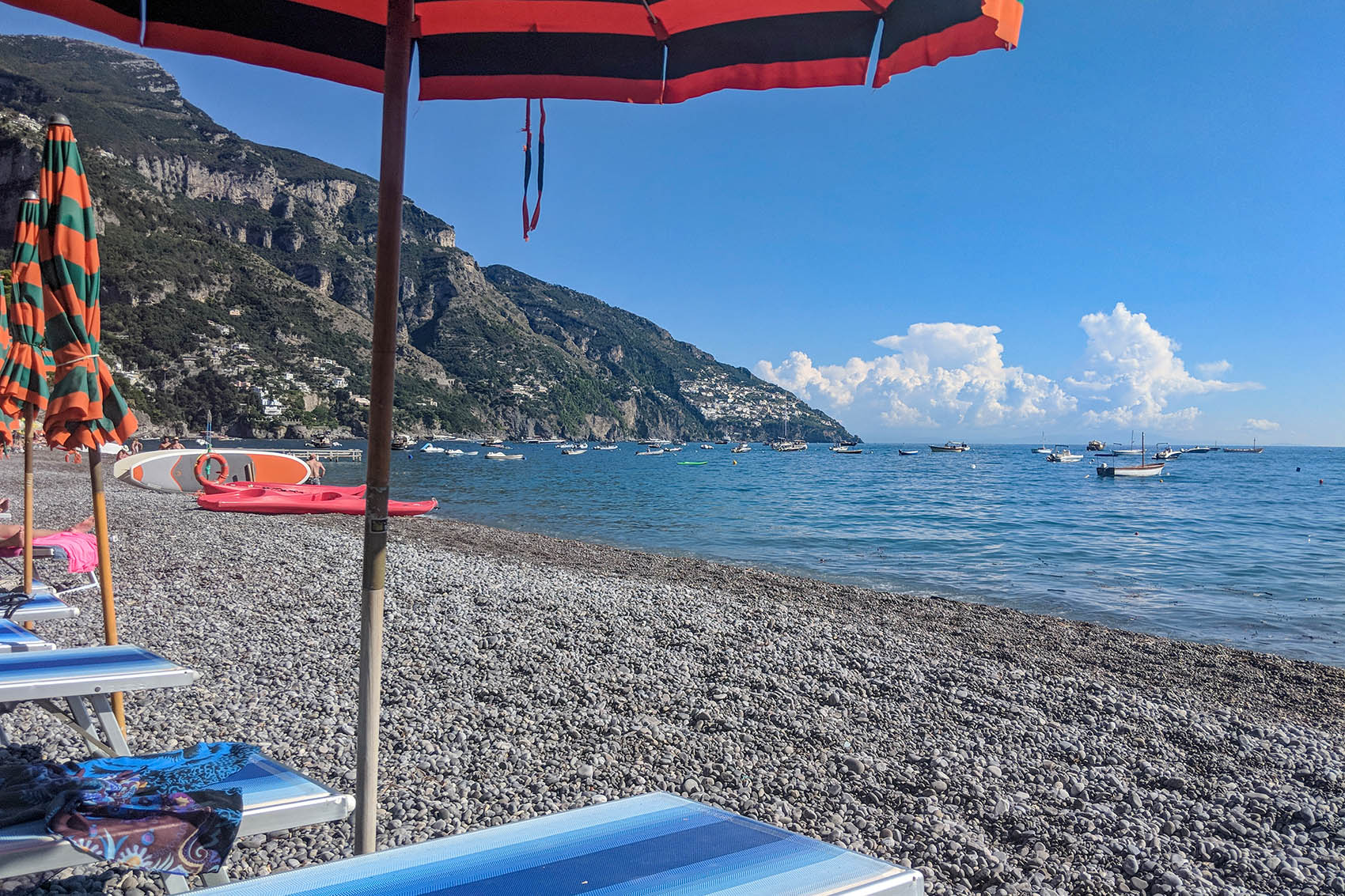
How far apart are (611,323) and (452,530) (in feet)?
597

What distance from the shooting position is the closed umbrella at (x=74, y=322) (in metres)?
3.33

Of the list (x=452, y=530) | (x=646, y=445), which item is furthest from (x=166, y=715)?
(x=646, y=445)

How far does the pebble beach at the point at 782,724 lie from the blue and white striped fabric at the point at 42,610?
0.64 meters

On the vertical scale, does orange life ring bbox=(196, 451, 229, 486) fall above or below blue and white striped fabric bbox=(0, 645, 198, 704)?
below

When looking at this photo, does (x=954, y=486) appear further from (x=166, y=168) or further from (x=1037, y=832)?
(x=166, y=168)

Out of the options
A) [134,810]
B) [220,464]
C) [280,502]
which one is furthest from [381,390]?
[220,464]

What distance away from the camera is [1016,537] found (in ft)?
71.6

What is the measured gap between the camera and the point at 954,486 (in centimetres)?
4822

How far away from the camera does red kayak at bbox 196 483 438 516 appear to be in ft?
57.4

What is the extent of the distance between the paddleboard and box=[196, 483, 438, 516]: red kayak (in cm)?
486

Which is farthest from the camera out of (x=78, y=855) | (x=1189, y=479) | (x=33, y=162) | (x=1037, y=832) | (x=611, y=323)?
(x=611, y=323)

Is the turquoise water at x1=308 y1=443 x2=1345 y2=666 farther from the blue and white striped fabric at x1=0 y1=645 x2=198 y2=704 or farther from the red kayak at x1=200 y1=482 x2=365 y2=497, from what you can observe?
the blue and white striped fabric at x1=0 y1=645 x2=198 y2=704

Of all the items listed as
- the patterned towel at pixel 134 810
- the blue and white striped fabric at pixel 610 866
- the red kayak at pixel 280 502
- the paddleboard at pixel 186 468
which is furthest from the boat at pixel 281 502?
the blue and white striped fabric at pixel 610 866

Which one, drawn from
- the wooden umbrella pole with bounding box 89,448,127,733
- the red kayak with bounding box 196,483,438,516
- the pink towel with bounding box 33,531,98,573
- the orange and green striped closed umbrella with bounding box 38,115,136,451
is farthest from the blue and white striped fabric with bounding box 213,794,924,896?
the red kayak with bounding box 196,483,438,516
